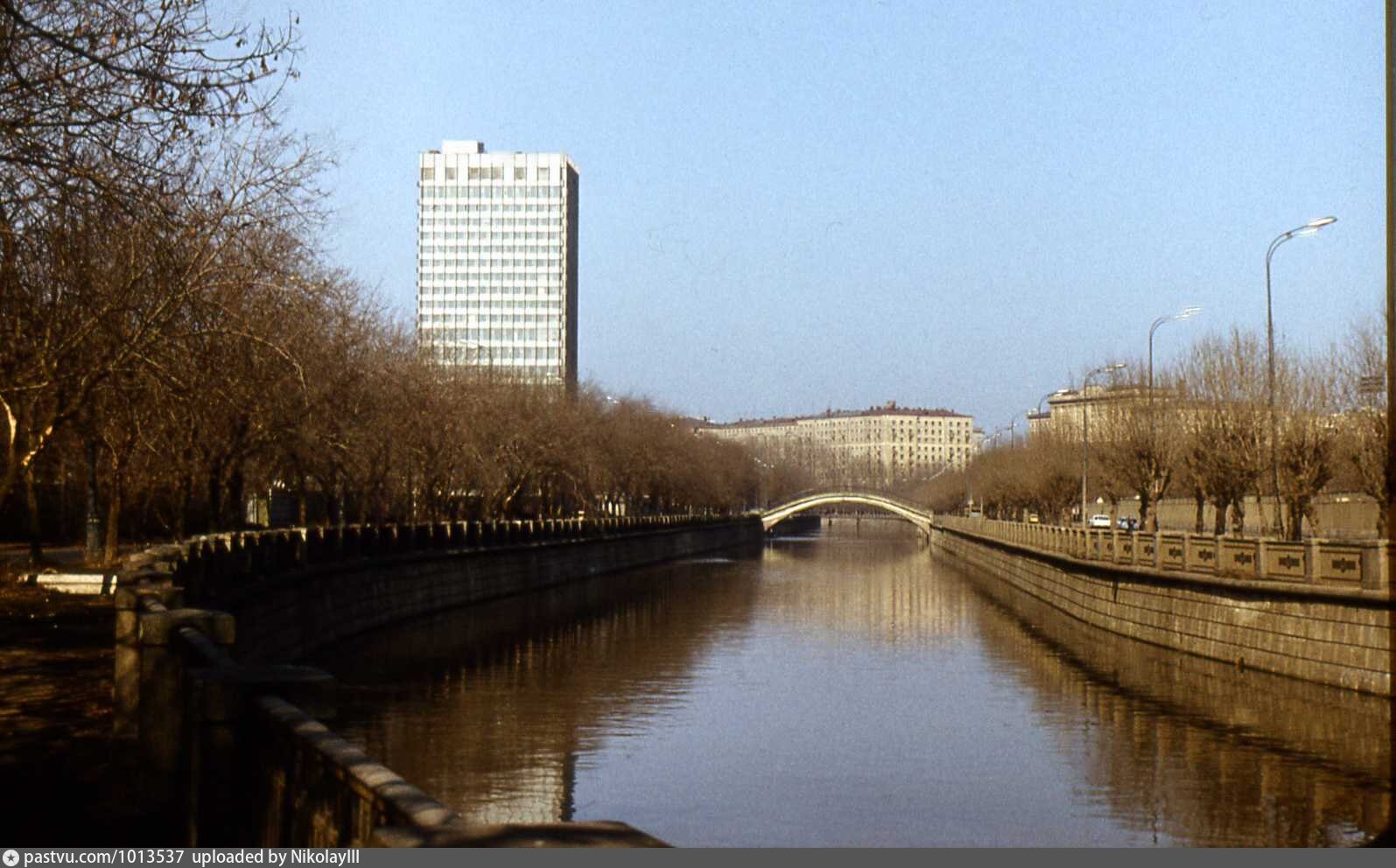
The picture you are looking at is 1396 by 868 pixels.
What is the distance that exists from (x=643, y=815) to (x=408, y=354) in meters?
40.7

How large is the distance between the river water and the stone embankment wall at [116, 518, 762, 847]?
75.8 inches

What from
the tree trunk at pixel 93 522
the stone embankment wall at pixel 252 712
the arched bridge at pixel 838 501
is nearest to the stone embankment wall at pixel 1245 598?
the stone embankment wall at pixel 252 712

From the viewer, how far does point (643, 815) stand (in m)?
20.8

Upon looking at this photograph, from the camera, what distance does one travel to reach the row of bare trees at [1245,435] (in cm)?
4812

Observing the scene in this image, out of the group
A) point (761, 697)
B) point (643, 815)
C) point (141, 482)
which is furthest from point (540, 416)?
point (643, 815)

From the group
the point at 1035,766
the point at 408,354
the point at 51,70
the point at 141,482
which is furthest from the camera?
the point at 408,354

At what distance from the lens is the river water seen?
820 inches

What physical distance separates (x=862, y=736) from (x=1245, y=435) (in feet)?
98.1

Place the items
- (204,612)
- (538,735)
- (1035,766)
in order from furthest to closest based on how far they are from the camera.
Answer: (538,735), (1035,766), (204,612)

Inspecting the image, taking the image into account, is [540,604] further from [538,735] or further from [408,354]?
[538,735]

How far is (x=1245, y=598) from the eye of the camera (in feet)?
116

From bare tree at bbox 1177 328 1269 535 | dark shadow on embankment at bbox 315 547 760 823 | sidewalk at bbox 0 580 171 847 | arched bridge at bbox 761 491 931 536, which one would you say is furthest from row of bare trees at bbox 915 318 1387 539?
arched bridge at bbox 761 491 931 536

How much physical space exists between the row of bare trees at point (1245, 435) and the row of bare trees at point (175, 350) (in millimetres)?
24540

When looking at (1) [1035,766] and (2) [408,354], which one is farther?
(2) [408,354]
